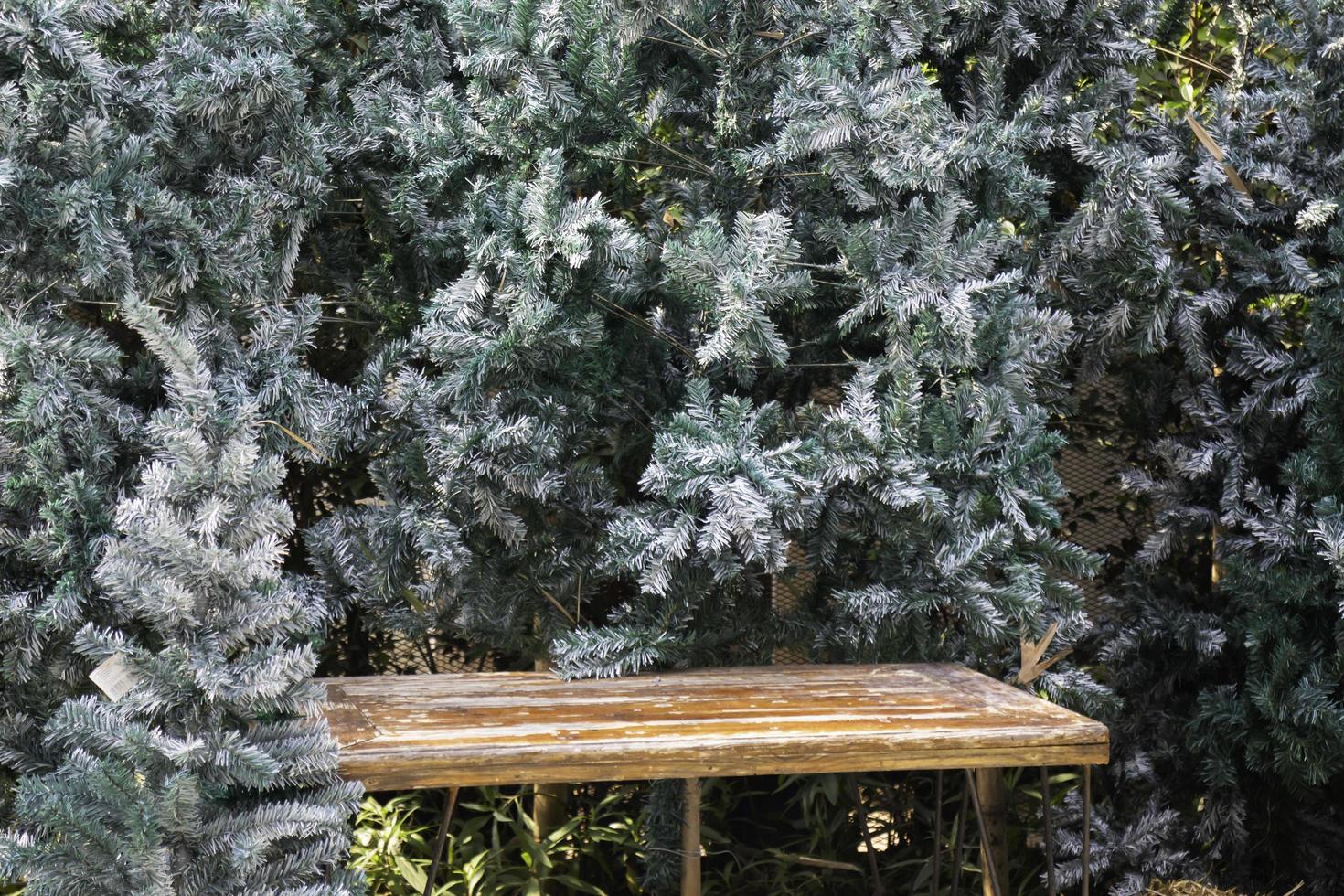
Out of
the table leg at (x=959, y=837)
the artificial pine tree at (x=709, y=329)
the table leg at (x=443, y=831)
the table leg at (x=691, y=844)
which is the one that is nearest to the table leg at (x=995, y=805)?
the table leg at (x=959, y=837)

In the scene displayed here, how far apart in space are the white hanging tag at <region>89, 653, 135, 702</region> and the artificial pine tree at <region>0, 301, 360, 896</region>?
20 mm

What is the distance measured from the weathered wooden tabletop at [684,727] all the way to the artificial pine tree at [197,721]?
0.31 feet

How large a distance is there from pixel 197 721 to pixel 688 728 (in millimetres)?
628

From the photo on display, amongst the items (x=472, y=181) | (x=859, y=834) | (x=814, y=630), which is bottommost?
(x=859, y=834)

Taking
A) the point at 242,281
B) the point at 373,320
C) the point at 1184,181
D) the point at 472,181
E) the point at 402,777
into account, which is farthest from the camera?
the point at 1184,181

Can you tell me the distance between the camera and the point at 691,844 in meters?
1.92

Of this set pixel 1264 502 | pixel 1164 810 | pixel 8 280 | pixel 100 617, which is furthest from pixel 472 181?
pixel 1164 810

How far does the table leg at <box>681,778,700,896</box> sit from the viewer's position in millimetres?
1884

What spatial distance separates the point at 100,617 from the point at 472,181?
90 centimetres

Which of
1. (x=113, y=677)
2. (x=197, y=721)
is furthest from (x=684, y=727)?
(x=113, y=677)

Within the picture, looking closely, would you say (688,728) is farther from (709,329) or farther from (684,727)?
(709,329)

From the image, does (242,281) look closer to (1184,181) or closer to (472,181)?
(472,181)

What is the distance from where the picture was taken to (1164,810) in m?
2.47

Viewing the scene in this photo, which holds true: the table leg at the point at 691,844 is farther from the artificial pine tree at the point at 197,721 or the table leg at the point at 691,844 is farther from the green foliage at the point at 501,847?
the green foliage at the point at 501,847
